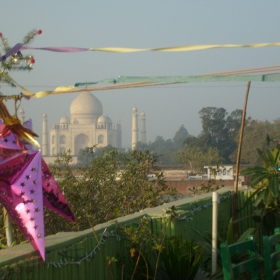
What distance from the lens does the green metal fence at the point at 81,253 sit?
2697mm

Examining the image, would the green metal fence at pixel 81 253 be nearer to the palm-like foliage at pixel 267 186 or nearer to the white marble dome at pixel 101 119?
the palm-like foliage at pixel 267 186

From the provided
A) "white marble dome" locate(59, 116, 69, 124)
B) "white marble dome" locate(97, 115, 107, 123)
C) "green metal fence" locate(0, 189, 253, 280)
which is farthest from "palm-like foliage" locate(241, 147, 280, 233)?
"white marble dome" locate(59, 116, 69, 124)

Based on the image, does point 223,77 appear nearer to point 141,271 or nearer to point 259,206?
point 141,271

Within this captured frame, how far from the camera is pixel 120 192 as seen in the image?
7.70m

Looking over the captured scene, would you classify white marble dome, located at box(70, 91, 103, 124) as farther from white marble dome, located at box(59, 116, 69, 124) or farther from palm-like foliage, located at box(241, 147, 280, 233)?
palm-like foliage, located at box(241, 147, 280, 233)

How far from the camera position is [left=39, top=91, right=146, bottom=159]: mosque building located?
244 feet

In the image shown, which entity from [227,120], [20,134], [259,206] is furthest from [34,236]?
[227,120]

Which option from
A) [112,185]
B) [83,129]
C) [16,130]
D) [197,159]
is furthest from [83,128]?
[16,130]

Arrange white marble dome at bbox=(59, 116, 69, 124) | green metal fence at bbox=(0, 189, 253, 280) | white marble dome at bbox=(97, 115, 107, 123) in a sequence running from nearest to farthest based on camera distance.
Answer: green metal fence at bbox=(0, 189, 253, 280)
white marble dome at bbox=(97, 115, 107, 123)
white marble dome at bbox=(59, 116, 69, 124)

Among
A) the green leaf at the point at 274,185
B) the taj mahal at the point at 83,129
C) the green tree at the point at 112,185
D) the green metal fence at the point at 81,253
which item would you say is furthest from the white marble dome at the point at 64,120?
the green metal fence at the point at 81,253

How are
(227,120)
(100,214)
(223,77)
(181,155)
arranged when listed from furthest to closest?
1. (227,120)
2. (181,155)
3. (100,214)
4. (223,77)

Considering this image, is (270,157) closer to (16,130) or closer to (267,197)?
(267,197)

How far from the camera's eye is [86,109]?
7450 cm

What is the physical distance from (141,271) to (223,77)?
1.47 m
